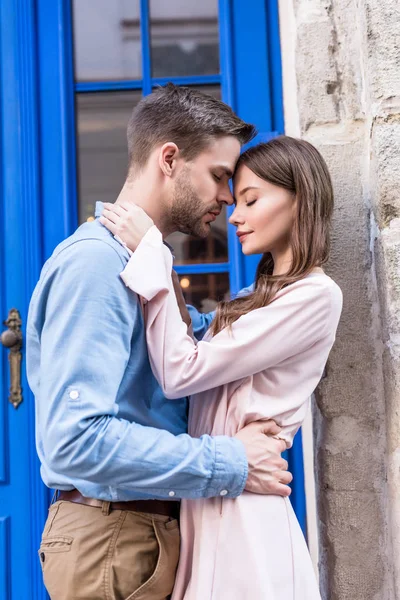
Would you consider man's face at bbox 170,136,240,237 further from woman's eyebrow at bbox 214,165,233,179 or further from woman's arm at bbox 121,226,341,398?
woman's arm at bbox 121,226,341,398

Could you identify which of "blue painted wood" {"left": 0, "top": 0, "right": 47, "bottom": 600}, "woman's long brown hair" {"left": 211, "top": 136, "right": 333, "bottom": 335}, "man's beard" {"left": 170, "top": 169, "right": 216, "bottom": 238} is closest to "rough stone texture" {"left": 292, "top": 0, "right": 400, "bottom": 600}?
"woman's long brown hair" {"left": 211, "top": 136, "right": 333, "bottom": 335}

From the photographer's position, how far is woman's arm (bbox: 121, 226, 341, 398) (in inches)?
53.4

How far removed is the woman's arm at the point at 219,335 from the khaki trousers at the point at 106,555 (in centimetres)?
30

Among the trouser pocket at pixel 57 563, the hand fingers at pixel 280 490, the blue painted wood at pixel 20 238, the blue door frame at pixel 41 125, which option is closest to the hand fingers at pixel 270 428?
the hand fingers at pixel 280 490

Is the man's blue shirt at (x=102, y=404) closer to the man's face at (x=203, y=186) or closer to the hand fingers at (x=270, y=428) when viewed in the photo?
the hand fingers at (x=270, y=428)

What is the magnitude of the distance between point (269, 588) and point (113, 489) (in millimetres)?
372

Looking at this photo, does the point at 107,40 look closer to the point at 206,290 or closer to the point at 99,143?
the point at 99,143

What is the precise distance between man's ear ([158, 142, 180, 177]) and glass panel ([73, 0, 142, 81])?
732 mm

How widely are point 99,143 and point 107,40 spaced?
1.14 ft

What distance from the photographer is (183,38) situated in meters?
2.21

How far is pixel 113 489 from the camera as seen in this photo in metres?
1.37

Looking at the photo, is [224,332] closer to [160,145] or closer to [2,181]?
[160,145]


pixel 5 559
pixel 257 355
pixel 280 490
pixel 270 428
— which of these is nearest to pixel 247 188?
pixel 257 355

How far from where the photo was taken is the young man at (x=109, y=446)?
4.16 feet
